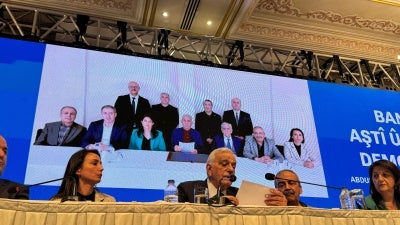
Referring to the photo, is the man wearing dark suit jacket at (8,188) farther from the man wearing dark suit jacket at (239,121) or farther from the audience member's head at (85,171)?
the man wearing dark suit jacket at (239,121)

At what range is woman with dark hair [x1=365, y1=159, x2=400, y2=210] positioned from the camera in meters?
2.76

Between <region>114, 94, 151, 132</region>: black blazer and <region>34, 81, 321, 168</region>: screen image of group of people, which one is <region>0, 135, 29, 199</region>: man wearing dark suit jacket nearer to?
<region>34, 81, 321, 168</region>: screen image of group of people

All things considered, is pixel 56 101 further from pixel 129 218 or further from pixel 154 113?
pixel 129 218

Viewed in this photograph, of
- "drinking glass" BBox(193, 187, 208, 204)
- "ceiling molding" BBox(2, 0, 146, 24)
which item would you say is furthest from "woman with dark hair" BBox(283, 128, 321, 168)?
"drinking glass" BBox(193, 187, 208, 204)

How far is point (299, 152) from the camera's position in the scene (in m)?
4.59

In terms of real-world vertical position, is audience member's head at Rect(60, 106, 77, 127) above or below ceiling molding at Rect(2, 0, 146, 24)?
below

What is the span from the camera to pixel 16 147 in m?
3.65

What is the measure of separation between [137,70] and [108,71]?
1.04 feet

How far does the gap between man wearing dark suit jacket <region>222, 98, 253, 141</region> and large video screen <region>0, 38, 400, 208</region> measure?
79mm

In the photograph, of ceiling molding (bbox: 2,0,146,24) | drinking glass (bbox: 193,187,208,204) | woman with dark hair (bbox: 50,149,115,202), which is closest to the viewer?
drinking glass (bbox: 193,187,208,204)

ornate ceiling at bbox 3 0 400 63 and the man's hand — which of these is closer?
the man's hand

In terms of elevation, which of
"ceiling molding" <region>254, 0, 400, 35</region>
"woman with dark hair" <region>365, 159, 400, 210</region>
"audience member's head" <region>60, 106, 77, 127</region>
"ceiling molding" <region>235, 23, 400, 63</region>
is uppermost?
"ceiling molding" <region>254, 0, 400, 35</region>

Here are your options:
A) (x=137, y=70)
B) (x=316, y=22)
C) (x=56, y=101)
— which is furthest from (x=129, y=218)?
(x=316, y=22)

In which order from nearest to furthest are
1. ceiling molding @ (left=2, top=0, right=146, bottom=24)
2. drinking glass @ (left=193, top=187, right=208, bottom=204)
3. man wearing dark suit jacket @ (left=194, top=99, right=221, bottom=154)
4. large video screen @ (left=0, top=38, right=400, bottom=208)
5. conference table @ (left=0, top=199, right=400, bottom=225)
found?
conference table @ (left=0, top=199, right=400, bottom=225), drinking glass @ (left=193, top=187, right=208, bottom=204), large video screen @ (left=0, top=38, right=400, bottom=208), man wearing dark suit jacket @ (left=194, top=99, right=221, bottom=154), ceiling molding @ (left=2, top=0, right=146, bottom=24)
